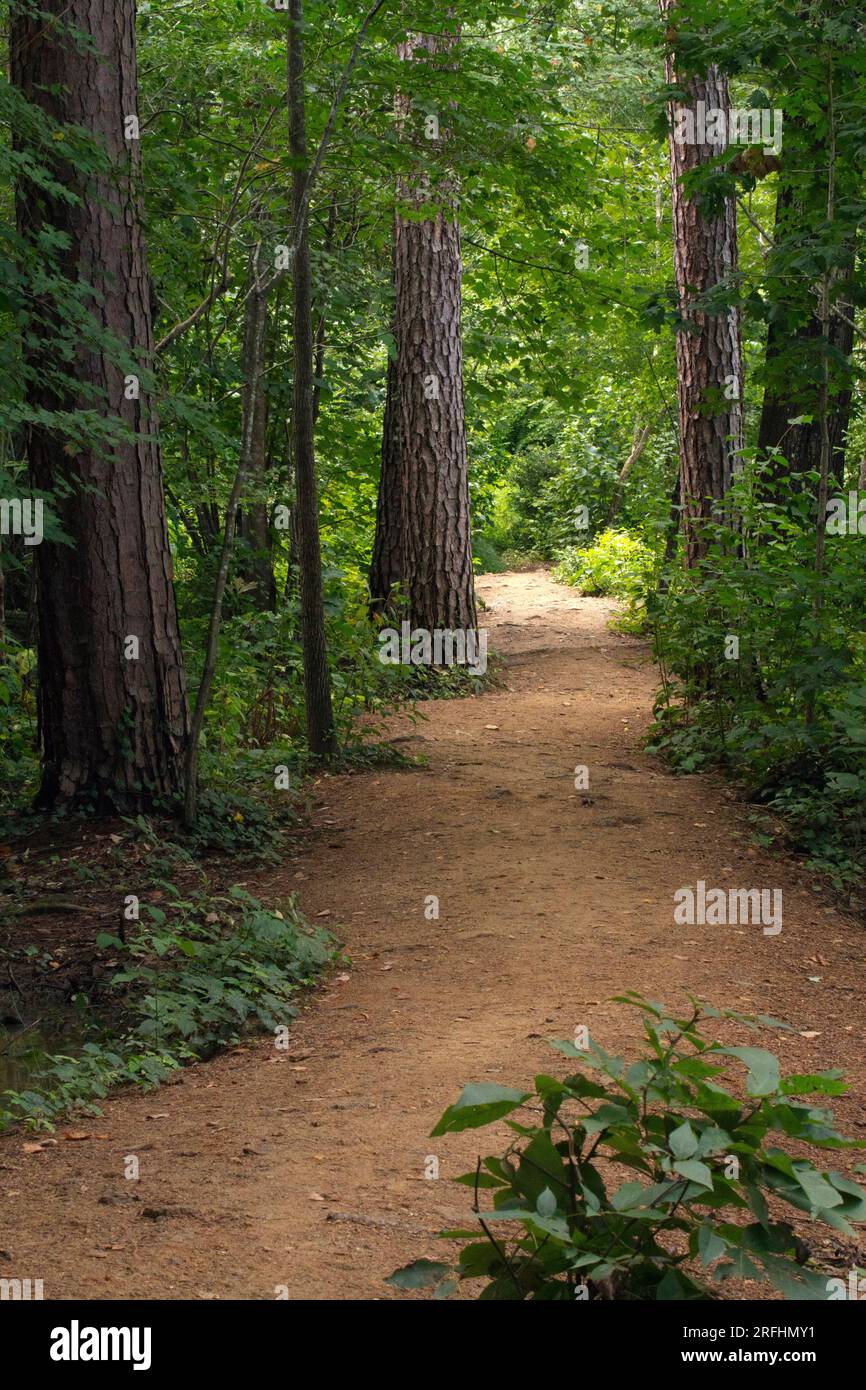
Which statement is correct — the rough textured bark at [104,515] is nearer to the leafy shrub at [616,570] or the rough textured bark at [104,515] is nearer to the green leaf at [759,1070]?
the green leaf at [759,1070]

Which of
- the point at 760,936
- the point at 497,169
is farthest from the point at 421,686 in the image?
the point at 760,936

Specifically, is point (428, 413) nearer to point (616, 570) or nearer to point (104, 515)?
point (104, 515)

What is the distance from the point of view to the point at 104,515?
734 centimetres

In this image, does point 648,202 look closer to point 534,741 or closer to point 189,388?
point 189,388

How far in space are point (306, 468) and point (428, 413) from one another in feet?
13.4

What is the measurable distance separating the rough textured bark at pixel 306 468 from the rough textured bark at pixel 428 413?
3.51 metres

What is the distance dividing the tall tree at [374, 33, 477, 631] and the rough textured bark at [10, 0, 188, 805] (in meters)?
5.61

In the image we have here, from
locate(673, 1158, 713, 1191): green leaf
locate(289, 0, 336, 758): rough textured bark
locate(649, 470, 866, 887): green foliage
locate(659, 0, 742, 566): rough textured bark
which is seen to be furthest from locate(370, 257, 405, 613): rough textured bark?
locate(673, 1158, 713, 1191): green leaf

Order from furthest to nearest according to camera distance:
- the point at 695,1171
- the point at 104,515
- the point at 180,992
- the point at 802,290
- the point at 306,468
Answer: the point at 306,468 < the point at 802,290 < the point at 104,515 < the point at 180,992 < the point at 695,1171

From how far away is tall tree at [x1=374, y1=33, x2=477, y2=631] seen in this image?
12961mm

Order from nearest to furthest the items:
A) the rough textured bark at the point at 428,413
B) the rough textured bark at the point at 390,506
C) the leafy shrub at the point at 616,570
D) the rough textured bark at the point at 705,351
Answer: the rough textured bark at the point at 705,351, the rough textured bark at the point at 428,413, the rough textured bark at the point at 390,506, the leafy shrub at the point at 616,570

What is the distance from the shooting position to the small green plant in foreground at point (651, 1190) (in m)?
2.29

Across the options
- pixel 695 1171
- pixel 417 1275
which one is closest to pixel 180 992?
pixel 417 1275

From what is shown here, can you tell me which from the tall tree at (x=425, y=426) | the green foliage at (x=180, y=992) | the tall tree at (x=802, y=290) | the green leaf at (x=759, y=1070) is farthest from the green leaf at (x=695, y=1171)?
the tall tree at (x=425, y=426)
